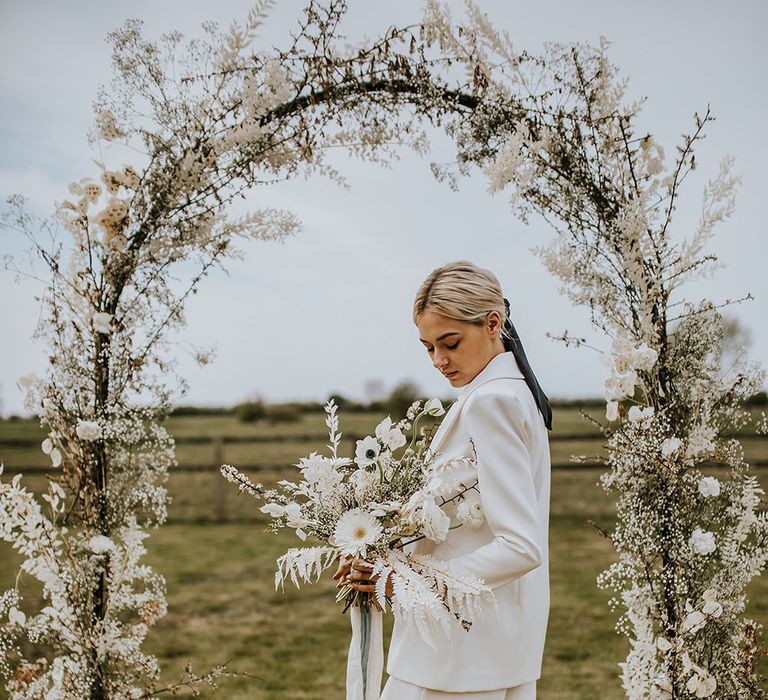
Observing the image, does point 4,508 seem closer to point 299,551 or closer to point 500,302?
point 299,551

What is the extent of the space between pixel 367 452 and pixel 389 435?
11 cm

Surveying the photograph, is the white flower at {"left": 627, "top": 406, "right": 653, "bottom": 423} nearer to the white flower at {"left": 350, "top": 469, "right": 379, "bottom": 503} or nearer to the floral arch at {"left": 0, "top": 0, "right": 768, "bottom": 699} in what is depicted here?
the floral arch at {"left": 0, "top": 0, "right": 768, "bottom": 699}

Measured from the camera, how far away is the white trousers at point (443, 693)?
Answer: 7.23 ft

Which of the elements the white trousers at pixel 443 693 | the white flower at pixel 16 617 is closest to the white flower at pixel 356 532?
the white trousers at pixel 443 693

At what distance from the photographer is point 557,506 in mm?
13305

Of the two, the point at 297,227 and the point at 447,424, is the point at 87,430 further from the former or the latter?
the point at 447,424

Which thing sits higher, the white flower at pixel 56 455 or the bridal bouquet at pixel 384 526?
the white flower at pixel 56 455

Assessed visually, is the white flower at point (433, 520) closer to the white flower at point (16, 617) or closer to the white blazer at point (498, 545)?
the white blazer at point (498, 545)

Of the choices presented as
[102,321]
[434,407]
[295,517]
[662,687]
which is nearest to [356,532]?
[295,517]

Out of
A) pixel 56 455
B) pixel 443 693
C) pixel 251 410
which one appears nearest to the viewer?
pixel 443 693

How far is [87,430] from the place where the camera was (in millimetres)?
3416

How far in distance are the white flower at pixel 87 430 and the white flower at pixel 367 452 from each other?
1.52 metres

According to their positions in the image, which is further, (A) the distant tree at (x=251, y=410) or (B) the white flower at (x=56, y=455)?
(A) the distant tree at (x=251, y=410)

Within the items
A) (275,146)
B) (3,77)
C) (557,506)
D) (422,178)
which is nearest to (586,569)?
(557,506)
